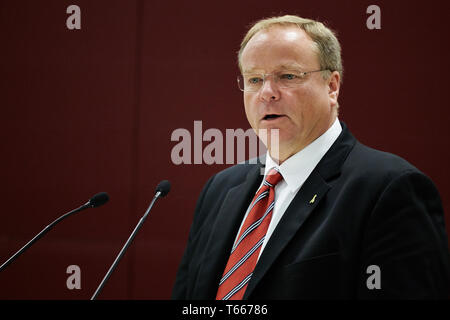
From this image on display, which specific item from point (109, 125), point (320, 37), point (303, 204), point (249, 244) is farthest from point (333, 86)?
point (109, 125)

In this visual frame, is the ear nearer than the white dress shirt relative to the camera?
No

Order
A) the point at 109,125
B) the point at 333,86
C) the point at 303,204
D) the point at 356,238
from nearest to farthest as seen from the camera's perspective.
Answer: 1. the point at 356,238
2. the point at 303,204
3. the point at 333,86
4. the point at 109,125

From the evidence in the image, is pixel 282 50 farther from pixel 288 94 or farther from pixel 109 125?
pixel 109 125

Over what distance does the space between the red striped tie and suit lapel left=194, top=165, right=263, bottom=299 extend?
0.02 meters

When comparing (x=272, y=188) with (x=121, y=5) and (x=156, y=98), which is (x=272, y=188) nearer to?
→ (x=156, y=98)

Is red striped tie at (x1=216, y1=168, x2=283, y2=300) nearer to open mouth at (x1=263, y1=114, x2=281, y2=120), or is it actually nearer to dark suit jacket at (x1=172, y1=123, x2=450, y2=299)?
dark suit jacket at (x1=172, y1=123, x2=450, y2=299)

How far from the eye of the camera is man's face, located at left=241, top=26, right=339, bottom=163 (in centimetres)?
126

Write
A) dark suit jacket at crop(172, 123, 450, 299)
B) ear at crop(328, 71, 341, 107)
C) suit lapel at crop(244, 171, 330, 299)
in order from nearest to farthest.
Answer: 1. dark suit jacket at crop(172, 123, 450, 299)
2. suit lapel at crop(244, 171, 330, 299)
3. ear at crop(328, 71, 341, 107)

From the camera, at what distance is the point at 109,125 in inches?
89.0

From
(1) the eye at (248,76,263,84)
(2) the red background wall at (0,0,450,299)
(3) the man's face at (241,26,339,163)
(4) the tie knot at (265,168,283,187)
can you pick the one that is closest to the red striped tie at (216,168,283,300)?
(4) the tie knot at (265,168,283,187)

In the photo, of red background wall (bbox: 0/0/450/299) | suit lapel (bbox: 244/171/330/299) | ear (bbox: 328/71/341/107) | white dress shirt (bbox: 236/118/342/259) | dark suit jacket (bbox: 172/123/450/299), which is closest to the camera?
dark suit jacket (bbox: 172/123/450/299)

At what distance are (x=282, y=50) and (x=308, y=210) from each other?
0.47m
